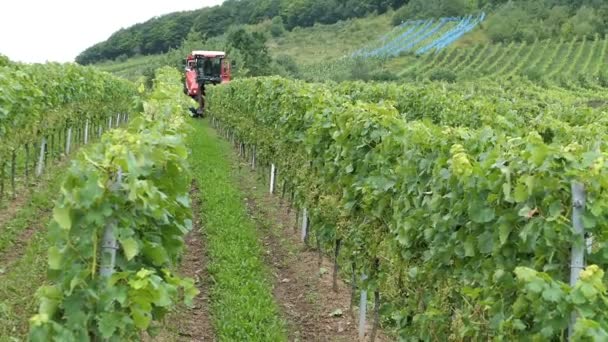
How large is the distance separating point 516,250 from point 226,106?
17.5 metres

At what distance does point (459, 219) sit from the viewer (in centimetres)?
386

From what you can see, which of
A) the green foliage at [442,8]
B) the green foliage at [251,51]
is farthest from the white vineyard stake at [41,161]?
the green foliage at [442,8]

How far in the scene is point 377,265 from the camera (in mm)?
5664

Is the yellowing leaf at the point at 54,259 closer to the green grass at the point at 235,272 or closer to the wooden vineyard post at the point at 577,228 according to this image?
the wooden vineyard post at the point at 577,228

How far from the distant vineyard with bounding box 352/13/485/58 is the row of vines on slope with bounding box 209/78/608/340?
5128cm

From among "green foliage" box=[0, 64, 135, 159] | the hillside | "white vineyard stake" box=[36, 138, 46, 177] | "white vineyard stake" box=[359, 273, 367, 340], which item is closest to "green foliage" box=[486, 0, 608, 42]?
the hillside

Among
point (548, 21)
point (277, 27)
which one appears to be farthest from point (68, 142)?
point (277, 27)

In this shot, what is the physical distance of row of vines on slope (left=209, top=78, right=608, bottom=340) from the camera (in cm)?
290

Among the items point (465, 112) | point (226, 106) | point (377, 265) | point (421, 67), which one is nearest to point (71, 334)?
point (377, 265)

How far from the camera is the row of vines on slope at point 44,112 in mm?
8992

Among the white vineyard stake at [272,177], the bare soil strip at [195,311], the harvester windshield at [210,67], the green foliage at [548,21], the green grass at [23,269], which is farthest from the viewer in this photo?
the green foliage at [548,21]

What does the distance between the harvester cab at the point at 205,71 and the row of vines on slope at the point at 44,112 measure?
8499 millimetres

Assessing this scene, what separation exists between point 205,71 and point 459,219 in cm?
2801

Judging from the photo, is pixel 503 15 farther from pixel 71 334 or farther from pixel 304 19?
pixel 71 334
